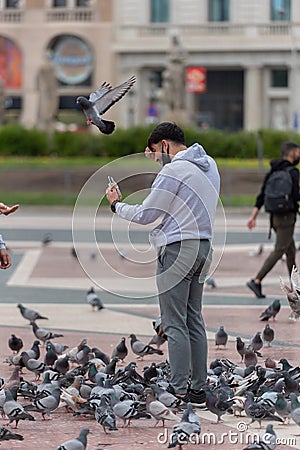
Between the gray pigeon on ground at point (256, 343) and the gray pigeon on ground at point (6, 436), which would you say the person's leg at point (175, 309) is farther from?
the gray pigeon on ground at point (256, 343)

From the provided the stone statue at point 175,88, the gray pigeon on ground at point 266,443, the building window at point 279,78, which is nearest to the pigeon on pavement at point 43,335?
the gray pigeon on ground at point 266,443

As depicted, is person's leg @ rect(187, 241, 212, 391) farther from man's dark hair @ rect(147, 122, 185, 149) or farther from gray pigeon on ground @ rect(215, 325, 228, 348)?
gray pigeon on ground @ rect(215, 325, 228, 348)

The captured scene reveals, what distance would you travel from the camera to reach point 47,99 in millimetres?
44469

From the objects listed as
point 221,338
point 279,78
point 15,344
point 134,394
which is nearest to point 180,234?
point 134,394

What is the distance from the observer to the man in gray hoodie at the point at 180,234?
8.83 m

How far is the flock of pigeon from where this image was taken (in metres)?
8.09

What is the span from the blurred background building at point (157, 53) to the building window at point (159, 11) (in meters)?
0.05

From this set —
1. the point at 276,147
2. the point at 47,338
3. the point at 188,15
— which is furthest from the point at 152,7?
the point at 47,338

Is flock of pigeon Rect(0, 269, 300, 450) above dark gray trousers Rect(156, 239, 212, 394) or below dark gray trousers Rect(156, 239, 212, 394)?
below

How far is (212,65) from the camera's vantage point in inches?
2621

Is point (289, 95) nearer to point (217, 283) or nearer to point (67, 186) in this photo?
point (67, 186)

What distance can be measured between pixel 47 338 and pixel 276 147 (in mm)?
29054

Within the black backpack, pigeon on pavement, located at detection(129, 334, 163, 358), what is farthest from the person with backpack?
pigeon on pavement, located at detection(129, 334, 163, 358)

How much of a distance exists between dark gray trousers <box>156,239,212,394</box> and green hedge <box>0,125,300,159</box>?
30149mm
